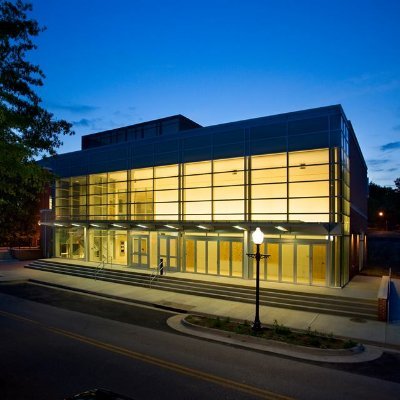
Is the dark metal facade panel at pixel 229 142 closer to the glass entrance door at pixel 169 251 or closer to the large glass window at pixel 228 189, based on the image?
the large glass window at pixel 228 189

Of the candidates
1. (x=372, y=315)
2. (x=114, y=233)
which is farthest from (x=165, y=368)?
(x=114, y=233)

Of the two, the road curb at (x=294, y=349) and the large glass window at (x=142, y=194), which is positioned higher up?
the large glass window at (x=142, y=194)

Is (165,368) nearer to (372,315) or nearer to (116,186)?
(372,315)

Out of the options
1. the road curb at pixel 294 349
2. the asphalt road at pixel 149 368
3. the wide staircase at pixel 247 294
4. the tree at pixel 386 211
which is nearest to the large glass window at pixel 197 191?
the wide staircase at pixel 247 294

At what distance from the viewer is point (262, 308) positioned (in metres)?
16.6

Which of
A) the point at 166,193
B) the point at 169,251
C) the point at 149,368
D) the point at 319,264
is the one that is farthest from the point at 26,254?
the point at 149,368

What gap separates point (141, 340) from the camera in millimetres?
11984

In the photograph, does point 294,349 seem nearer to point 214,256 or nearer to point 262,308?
point 262,308

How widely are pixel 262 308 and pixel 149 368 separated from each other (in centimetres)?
843

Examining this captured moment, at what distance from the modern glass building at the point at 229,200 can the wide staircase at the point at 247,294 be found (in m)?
2.65

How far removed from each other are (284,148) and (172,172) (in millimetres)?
9129

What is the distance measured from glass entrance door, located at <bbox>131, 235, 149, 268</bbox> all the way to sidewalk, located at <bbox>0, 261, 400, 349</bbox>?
4.01 metres

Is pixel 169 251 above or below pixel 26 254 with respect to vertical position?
above

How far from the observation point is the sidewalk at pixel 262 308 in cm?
1311
